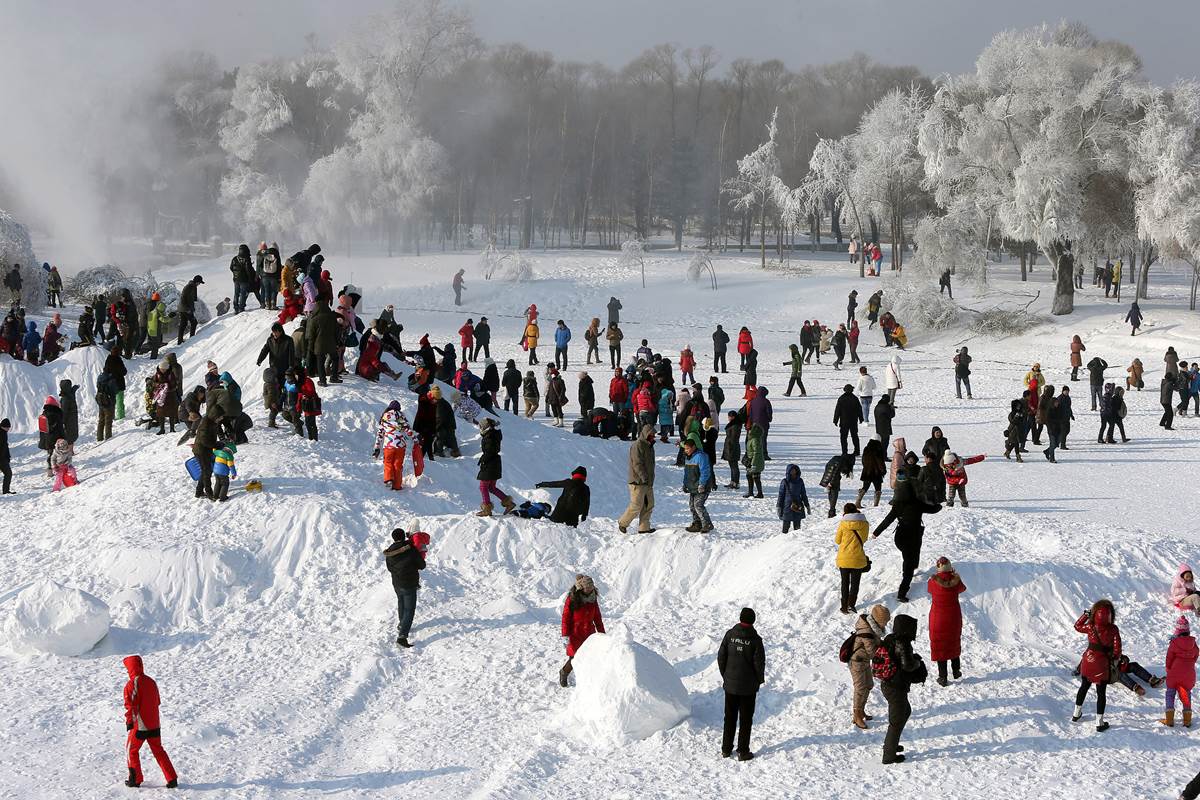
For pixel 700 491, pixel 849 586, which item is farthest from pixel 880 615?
pixel 700 491

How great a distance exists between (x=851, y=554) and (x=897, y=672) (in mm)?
2365

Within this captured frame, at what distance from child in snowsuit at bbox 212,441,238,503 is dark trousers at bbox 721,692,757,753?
8.54m

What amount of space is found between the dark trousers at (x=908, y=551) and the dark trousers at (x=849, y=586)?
44cm

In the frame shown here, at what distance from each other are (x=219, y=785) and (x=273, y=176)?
200 feet

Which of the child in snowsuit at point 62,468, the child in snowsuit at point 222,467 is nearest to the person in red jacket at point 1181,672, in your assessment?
the child in snowsuit at point 222,467

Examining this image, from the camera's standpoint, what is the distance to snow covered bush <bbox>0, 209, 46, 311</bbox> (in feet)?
113

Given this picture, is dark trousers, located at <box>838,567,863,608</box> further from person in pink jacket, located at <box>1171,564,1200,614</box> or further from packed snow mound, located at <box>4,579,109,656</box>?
packed snow mound, located at <box>4,579,109,656</box>

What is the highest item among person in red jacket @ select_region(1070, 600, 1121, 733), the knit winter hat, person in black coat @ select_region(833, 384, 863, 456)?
person in black coat @ select_region(833, 384, 863, 456)

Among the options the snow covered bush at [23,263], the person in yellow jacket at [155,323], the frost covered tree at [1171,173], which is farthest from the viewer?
the frost covered tree at [1171,173]

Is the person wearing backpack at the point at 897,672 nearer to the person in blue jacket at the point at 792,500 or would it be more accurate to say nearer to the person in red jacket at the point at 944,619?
the person in red jacket at the point at 944,619

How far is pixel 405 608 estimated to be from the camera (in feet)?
42.1

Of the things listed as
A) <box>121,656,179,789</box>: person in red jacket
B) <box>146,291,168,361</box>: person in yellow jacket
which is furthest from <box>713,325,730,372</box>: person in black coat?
<box>121,656,179,789</box>: person in red jacket

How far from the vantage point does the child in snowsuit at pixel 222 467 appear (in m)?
16.0

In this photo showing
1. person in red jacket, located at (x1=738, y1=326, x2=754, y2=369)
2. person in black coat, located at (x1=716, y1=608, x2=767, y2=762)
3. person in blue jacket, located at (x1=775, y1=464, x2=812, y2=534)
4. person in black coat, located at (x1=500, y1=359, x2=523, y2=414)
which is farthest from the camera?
person in red jacket, located at (x1=738, y1=326, x2=754, y2=369)
